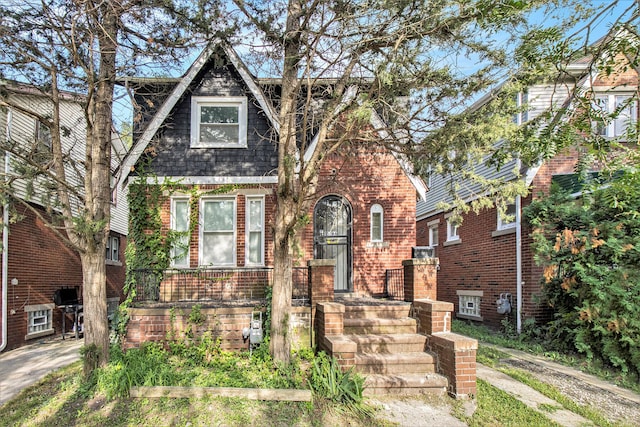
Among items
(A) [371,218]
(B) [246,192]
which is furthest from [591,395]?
(B) [246,192]

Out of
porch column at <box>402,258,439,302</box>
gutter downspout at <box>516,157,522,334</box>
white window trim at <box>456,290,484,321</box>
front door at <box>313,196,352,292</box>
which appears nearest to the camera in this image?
porch column at <box>402,258,439,302</box>

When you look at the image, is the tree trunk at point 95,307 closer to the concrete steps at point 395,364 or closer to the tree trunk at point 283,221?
the tree trunk at point 283,221

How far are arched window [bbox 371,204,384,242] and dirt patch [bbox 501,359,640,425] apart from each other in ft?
13.0

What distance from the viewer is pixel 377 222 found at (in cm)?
979

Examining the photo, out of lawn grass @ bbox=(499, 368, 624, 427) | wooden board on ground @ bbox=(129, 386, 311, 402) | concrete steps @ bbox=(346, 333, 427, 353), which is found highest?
concrete steps @ bbox=(346, 333, 427, 353)

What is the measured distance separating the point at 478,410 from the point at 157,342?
5.57 m

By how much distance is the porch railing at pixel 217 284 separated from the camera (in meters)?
8.91

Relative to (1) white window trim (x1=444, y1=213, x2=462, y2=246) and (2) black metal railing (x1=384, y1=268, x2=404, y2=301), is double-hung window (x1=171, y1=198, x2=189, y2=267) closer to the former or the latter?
(2) black metal railing (x1=384, y1=268, x2=404, y2=301)

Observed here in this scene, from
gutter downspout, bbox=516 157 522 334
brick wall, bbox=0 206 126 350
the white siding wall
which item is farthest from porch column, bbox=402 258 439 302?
brick wall, bbox=0 206 126 350

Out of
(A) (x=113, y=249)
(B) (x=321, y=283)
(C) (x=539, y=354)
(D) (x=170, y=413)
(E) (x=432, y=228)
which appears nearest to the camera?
(D) (x=170, y=413)

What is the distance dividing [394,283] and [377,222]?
1.57m

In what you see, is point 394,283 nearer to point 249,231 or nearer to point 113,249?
point 249,231

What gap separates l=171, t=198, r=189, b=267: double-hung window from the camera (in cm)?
914

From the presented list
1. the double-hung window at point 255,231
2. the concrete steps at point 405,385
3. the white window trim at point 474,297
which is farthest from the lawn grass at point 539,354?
the double-hung window at point 255,231
